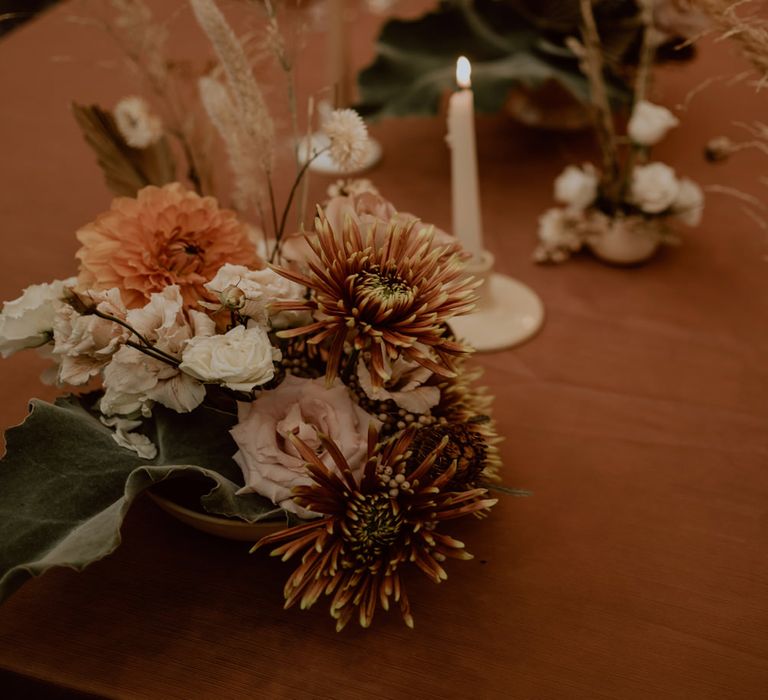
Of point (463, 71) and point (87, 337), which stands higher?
point (463, 71)

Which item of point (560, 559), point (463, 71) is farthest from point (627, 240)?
point (560, 559)

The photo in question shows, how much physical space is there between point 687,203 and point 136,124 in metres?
0.50

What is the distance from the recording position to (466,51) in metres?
0.89

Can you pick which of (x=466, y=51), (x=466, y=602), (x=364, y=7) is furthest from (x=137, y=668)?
(x=364, y=7)

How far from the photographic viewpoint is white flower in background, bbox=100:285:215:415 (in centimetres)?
42

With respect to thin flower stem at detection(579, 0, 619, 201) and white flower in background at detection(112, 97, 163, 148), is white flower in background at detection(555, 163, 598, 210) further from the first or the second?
white flower in background at detection(112, 97, 163, 148)

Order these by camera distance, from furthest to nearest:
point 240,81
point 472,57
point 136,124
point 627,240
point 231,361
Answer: point 472,57 < point 627,240 < point 136,124 < point 240,81 < point 231,361

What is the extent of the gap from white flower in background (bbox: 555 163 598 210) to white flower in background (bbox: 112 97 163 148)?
0.39 meters

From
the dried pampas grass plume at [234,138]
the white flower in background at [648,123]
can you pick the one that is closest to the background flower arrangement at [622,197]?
the white flower in background at [648,123]

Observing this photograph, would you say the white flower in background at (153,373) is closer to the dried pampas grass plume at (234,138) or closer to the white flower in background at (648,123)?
the dried pampas grass plume at (234,138)

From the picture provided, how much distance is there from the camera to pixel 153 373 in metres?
0.43

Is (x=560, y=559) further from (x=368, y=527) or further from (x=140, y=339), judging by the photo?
(x=140, y=339)

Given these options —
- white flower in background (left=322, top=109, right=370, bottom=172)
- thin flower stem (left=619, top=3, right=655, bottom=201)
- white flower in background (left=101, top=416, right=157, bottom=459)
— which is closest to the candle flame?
white flower in background (left=322, top=109, right=370, bottom=172)

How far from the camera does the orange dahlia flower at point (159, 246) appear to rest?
0.48 m
